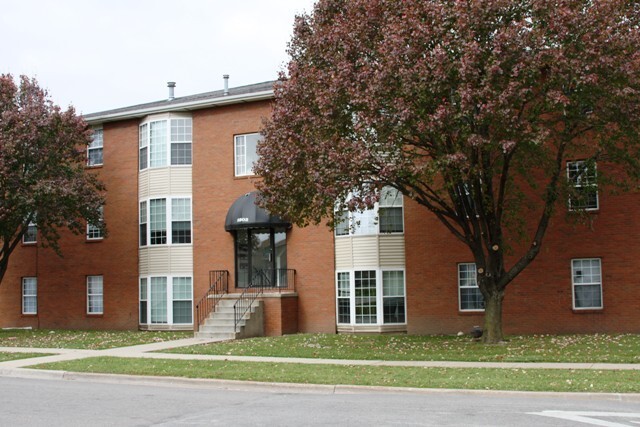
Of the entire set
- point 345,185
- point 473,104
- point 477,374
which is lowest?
point 477,374

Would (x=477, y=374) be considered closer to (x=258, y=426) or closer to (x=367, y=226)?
(x=258, y=426)

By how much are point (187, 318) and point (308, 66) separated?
12.4 metres

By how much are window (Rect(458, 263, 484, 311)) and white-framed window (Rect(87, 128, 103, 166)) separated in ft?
49.8

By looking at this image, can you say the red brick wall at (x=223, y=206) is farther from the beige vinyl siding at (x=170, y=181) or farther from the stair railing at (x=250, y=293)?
the stair railing at (x=250, y=293)

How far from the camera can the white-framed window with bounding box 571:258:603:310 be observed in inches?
926

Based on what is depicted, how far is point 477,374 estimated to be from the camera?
14.8 meters

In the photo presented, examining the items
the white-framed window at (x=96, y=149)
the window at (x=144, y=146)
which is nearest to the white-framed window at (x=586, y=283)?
the window at (x=144, y=146)

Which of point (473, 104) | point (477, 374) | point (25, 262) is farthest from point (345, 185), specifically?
point (25, 262)

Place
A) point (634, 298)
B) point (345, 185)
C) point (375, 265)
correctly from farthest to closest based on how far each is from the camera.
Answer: point (375, 265) < point (634, 298) < point (345, 185)

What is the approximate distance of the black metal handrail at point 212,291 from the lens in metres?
27.7

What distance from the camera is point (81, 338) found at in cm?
2612

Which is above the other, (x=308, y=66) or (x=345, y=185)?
(x=308, y=66)

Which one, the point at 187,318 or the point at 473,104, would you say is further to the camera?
the point at 187,318

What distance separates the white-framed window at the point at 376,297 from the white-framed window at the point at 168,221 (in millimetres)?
6878
